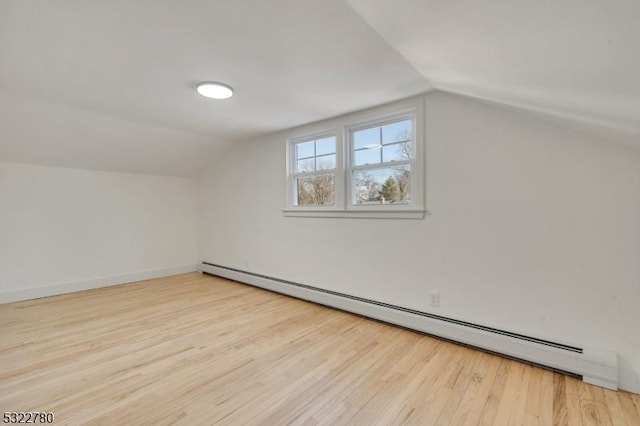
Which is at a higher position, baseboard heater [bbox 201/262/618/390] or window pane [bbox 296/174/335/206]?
window pane [bbox 296/174/335/206]

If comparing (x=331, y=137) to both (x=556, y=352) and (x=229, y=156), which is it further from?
(x=556, y=352)

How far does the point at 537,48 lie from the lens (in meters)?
1.24

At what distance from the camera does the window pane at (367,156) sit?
318 centimetres

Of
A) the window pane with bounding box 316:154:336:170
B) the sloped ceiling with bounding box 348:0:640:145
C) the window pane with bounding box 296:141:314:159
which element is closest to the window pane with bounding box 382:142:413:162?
the window pane with bounding box 316:154:336:170

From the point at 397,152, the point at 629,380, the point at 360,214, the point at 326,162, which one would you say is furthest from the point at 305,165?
the point at 629,380

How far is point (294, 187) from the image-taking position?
4004 millimetres

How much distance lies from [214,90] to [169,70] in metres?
0.38

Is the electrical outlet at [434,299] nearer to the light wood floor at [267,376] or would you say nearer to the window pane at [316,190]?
the light wood floor at [267,376]

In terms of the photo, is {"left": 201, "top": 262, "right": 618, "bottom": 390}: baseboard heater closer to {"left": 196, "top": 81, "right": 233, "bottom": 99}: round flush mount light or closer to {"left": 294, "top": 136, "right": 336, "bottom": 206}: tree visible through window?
{"left": 294, "top": 136, "right": 336, "bottom": 206}: tree visible through window

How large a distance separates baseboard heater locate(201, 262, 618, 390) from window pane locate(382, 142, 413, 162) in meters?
1.51

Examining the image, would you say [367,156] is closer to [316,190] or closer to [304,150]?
[316,190]

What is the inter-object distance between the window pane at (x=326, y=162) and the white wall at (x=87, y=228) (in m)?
2.90

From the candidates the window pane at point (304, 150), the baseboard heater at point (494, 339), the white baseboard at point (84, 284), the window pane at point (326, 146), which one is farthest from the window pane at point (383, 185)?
the white baseboard at point (84, 284)

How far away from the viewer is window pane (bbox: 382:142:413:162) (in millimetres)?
2951
